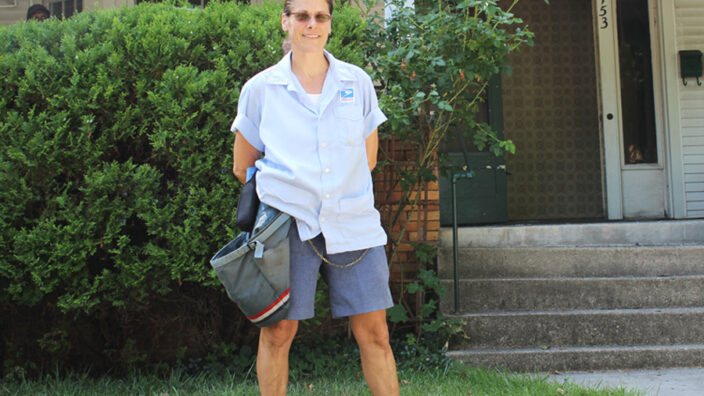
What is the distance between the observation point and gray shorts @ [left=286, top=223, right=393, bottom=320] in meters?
2.15

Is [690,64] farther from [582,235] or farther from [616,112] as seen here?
[582,235]

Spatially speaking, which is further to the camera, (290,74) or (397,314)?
(397,314)

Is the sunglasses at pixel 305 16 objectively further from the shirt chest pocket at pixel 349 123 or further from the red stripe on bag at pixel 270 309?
the red stripe on bag at pixel 270 309

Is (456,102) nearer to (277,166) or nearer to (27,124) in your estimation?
(277,166)

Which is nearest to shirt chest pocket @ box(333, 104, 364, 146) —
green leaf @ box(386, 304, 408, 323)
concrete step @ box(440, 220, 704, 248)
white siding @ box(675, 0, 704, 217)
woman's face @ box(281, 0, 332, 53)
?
woman's face @ box(281, 0, 332, 53)

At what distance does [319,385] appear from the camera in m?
3.32

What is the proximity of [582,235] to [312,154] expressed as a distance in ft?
11.1

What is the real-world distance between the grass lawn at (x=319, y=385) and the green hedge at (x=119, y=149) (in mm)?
292

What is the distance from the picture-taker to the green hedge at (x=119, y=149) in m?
3.15

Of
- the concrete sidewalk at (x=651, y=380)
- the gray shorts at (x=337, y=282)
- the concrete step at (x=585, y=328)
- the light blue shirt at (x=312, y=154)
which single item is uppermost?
the light blue shirt at (x=312, y=154)

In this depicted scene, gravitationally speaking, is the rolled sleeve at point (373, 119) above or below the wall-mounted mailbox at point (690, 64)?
below

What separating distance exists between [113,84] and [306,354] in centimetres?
189

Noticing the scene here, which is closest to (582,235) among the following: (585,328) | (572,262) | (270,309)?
(572,262)

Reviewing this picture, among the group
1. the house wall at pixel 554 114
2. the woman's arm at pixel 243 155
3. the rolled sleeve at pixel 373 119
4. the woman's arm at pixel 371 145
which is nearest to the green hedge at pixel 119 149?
the woman's arm at pixel 243 155
